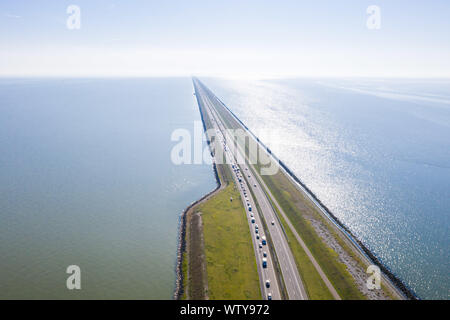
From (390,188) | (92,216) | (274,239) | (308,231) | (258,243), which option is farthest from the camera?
(390,188)

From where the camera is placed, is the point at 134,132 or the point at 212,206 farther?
the point at 134,132

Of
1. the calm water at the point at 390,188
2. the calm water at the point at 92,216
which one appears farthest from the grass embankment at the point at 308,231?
the calm water at the point at 92,216

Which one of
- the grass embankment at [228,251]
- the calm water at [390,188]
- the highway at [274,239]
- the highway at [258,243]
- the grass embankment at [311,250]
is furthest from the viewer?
the calm water at [390,188]

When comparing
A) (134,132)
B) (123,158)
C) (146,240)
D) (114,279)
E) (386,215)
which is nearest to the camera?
(114,279)

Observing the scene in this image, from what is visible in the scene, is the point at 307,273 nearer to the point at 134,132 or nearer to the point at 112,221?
the point at 112,221

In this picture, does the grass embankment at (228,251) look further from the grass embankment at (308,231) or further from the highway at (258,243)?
the grass embankment at (308,231)

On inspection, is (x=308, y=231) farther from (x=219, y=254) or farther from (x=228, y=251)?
(x=219, y=254)

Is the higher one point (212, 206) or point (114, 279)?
point (212, 206)

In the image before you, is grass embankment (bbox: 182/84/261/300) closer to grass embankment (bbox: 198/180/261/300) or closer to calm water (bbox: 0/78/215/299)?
grass embankment (bbox: 198/180/261/300)

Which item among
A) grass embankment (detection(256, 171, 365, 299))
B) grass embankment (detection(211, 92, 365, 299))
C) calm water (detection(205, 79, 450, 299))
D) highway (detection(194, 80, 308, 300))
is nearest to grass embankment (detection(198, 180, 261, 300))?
highway (detection(194, 80, 308, 300))

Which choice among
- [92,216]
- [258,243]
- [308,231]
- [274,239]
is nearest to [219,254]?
[258,243]

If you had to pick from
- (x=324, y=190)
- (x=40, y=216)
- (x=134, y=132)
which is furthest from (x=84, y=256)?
(x=134, y=132)
